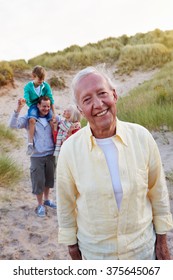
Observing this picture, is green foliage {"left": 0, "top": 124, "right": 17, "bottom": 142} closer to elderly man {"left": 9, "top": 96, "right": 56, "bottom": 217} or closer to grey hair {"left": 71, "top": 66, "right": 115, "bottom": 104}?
elderly man {"left": 9, "top": 96, "right": 56, "bottom": 217}

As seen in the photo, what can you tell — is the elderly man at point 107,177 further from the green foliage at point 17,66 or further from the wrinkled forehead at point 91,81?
the green foliage at point 17,66

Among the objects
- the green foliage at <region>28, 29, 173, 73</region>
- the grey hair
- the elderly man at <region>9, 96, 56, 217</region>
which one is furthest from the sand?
the green foliage at <region>28, 29, 173, 73</region>

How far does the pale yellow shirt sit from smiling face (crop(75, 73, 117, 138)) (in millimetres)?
58

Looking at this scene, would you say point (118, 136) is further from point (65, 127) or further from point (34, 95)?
point (34, 95)

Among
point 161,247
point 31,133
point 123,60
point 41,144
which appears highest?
point 123,60

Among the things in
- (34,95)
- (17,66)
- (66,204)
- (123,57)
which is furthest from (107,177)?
(123,57)

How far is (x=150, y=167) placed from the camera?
193 cm

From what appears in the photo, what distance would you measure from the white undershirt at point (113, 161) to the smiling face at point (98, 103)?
4cm

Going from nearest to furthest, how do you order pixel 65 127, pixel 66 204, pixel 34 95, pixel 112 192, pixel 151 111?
pixel 112 192, pixel 66 204, pixel 65 127, pixel 34 95, pixel 151 111

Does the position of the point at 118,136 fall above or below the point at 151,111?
above

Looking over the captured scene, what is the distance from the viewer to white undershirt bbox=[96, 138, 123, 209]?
1.80m

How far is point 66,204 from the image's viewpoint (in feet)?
6.55

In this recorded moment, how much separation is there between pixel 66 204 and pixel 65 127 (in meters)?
2.72

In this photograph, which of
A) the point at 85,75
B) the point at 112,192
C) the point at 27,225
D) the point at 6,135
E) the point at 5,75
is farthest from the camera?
the point at 5,75
